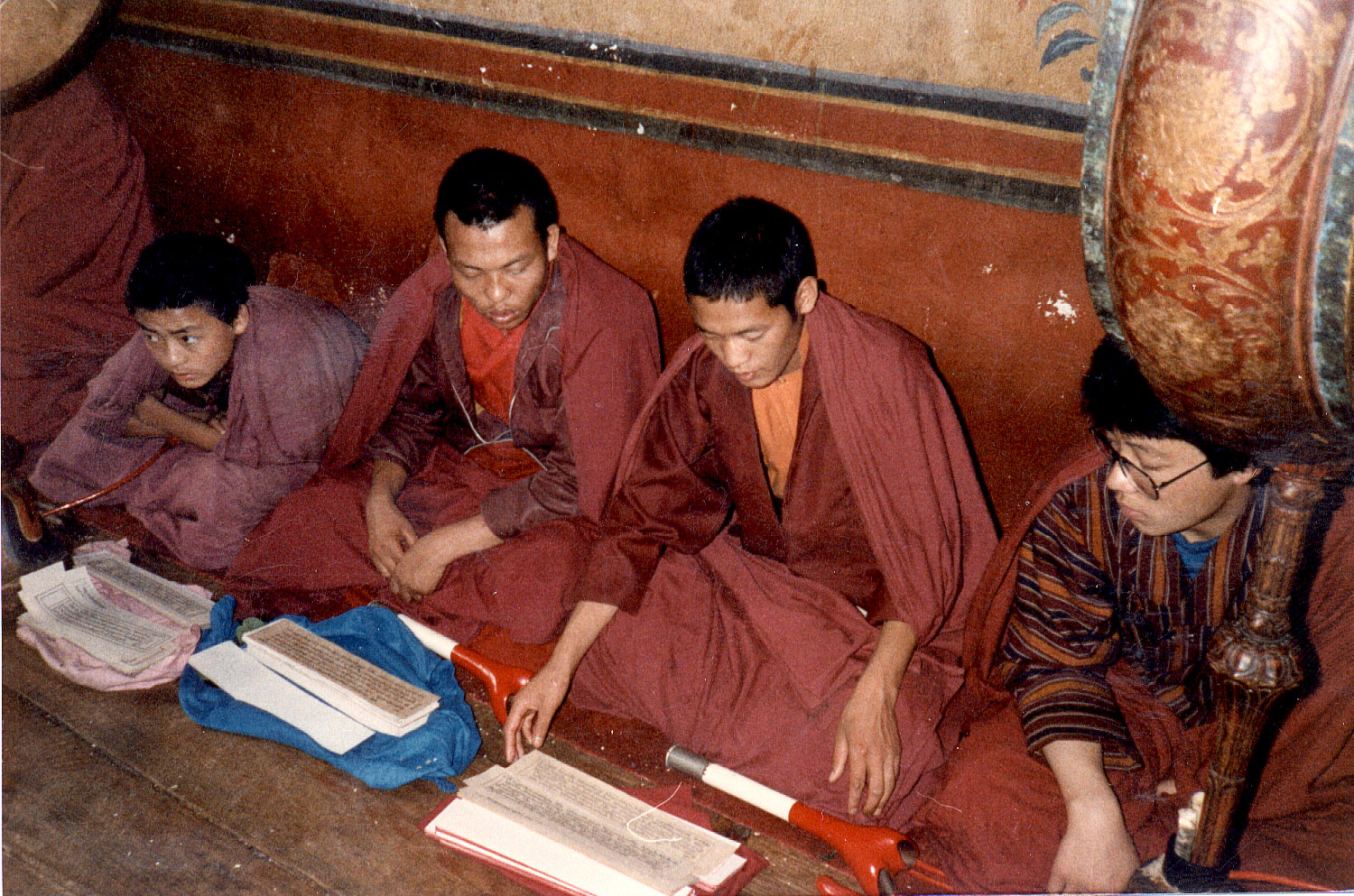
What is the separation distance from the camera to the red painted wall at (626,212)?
2.08 meters

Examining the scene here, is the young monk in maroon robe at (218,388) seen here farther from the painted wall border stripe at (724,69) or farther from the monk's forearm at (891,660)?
the monk's forearm at (891,660)

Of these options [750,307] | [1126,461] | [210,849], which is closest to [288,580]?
[210,849]

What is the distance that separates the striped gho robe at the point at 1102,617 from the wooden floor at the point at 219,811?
1.65 ft

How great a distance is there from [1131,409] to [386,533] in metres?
1.71

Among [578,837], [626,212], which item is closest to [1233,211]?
[578,837]

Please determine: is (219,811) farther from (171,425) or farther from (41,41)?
(41,41)

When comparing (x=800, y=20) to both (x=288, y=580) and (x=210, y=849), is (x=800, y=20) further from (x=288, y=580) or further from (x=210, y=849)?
(x=210, y=849)

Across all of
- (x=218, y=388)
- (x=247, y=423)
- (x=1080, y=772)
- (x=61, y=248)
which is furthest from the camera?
(x=61, y=248)

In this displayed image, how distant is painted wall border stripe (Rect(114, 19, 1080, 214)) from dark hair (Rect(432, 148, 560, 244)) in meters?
0.33

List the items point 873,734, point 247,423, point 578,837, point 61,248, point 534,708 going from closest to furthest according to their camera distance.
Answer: point 578,837
point 873,734
point 534,708
point 247,423
point 61,248

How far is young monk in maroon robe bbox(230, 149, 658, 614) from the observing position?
225 cm

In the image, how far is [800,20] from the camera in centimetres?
208

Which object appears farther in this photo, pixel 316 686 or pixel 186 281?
pixel 186 281

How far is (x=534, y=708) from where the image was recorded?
1993 mm
